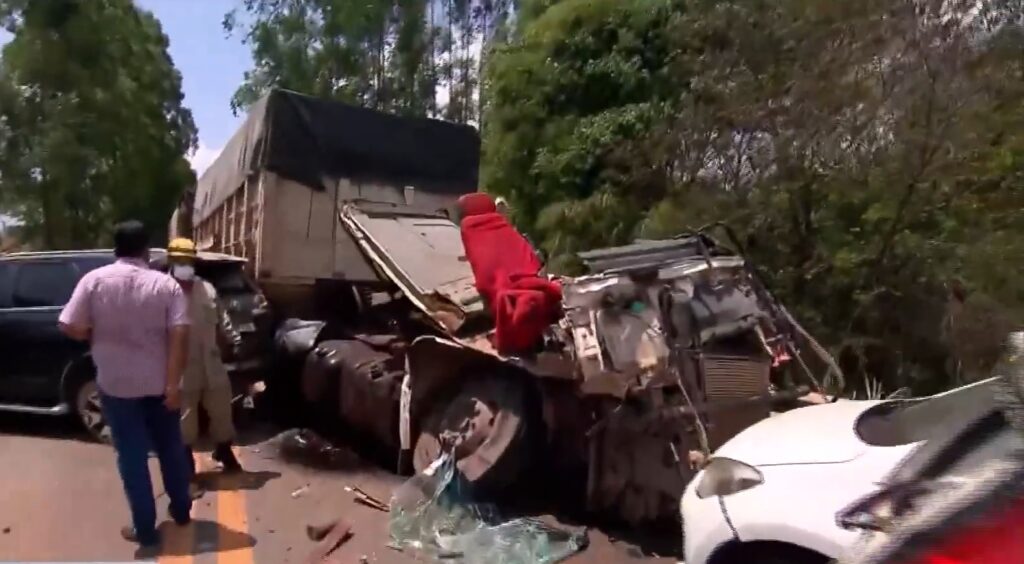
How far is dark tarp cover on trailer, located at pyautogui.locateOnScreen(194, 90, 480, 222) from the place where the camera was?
975cm

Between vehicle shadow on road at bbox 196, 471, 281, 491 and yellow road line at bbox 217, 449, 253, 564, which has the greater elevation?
vehicle shadow on road at bbox 196, 471, 281, 491

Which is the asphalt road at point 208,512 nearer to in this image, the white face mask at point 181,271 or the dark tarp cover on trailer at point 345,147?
the white face mask at point 181,271

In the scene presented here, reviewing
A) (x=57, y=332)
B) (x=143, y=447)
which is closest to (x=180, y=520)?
(x=143, y=447)

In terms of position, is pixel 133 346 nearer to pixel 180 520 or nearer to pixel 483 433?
pixel 180 520

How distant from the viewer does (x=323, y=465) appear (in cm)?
793

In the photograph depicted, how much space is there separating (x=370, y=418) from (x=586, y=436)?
2092mm

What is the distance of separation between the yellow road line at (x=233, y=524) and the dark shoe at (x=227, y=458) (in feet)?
0.39

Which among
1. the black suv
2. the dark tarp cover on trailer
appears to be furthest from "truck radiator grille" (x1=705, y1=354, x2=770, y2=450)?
the dark tarp cover on trailer

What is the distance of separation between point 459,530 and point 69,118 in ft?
65.6

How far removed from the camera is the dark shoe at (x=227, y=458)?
7582 millimetres

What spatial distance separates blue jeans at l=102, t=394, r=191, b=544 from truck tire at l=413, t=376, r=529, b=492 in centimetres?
154

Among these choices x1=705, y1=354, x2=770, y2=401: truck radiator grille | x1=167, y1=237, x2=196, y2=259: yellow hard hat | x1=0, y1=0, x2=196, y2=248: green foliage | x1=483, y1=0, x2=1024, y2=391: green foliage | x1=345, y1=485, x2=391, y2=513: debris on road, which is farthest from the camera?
x1=0, y1=0, x2=196, y2=248: green foliage

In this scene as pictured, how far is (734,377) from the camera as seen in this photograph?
20.3ft

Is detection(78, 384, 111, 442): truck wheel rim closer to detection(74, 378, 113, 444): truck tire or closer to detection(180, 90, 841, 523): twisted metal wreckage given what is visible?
detection(74, 378, 113, 444): truck tire
